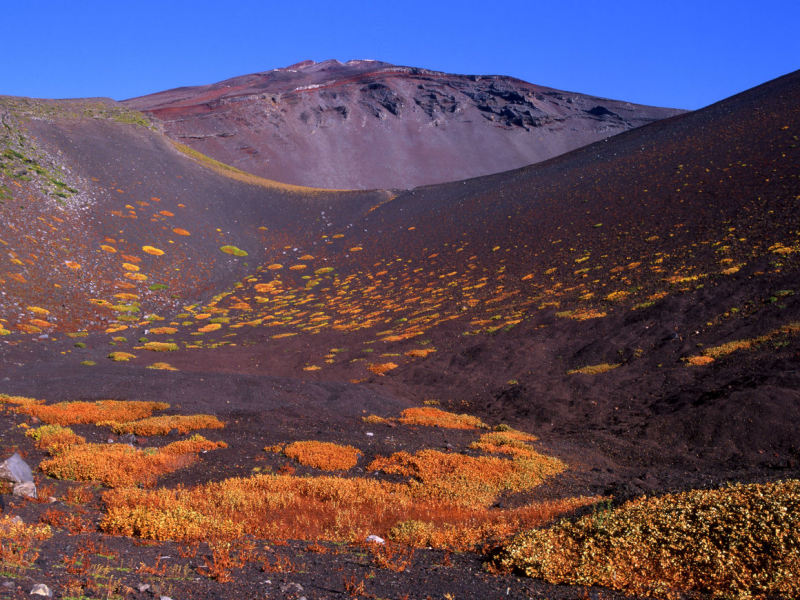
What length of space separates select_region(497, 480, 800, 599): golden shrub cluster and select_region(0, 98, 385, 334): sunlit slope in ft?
118

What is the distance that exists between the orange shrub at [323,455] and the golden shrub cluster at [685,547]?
23.2 feet

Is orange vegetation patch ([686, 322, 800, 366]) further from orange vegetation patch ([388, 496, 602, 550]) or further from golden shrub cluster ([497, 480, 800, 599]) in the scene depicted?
golden shrub cluster ([497, 480, 800, 599])

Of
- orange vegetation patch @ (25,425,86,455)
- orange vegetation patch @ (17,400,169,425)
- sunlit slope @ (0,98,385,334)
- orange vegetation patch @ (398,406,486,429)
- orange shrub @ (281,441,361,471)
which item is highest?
sunlit slope @ (0,98,385,334)

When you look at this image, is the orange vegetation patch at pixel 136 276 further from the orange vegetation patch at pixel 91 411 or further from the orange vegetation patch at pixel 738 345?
the orange vegetation patch at pixel 738 345

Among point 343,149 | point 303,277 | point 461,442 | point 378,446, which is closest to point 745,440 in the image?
point 461,442

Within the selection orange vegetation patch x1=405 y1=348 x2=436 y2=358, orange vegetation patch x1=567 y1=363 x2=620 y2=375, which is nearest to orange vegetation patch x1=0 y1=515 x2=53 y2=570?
orange vegetation patch x1=567 y1=363 x2=620 y2=375

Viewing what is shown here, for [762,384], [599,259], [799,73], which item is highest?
[799,73]

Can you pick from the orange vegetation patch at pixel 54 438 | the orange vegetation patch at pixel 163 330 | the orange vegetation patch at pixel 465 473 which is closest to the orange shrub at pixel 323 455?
the orange vegetation patch at pixel 465 473

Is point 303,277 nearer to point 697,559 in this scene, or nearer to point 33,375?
point 33,375

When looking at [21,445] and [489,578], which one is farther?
[21,445]

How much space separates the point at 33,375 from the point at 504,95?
138m

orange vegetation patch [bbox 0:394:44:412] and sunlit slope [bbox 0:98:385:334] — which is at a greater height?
sunlit slope [bbox 0:98:385:334]

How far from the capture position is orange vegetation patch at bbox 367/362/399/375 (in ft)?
92.2

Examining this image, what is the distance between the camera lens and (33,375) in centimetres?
2364
